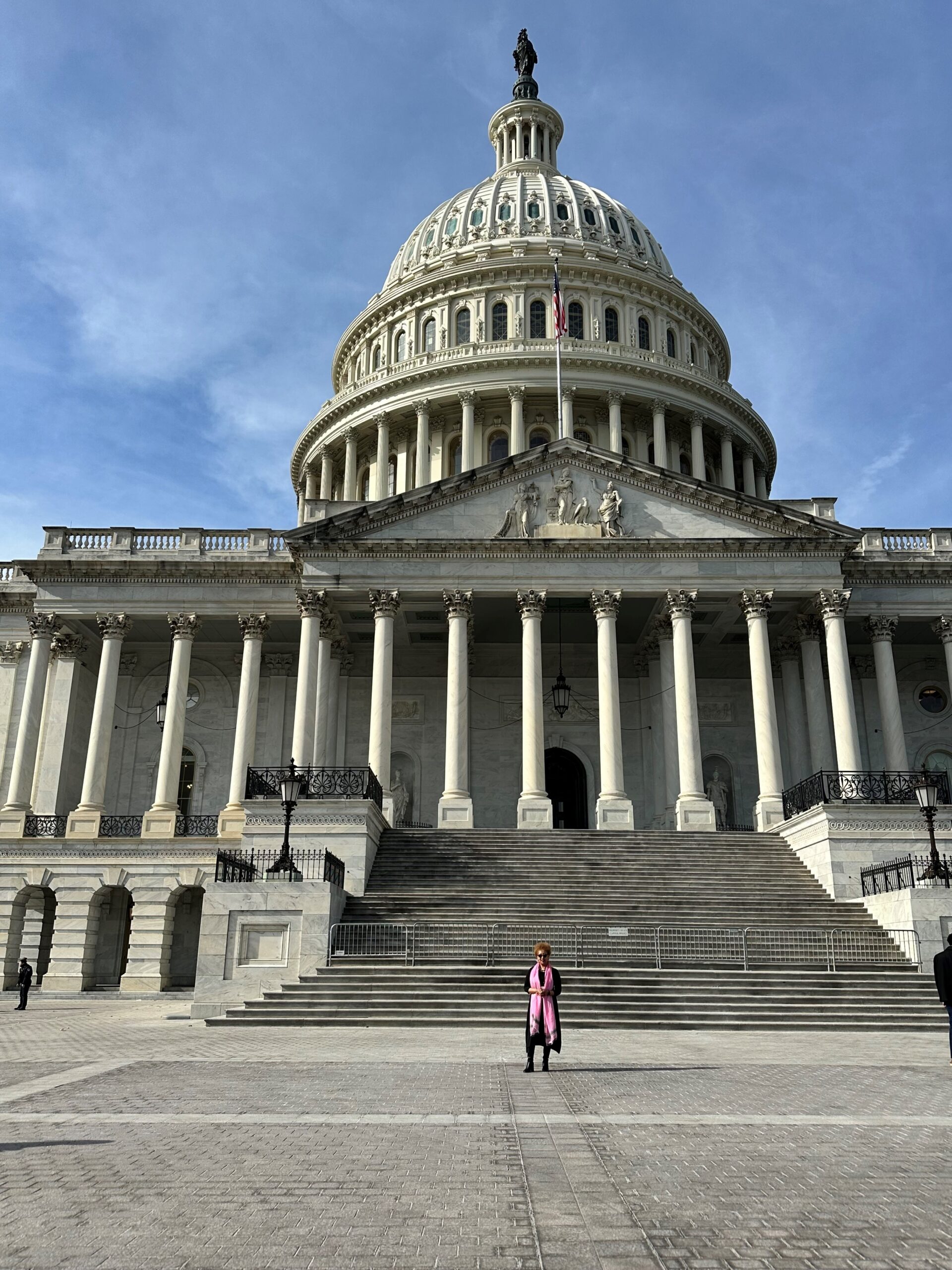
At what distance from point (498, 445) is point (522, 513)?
Answer: 23.3 m

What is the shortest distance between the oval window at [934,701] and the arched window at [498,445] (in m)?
26.6

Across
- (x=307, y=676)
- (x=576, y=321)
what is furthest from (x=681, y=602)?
(x=576, y=321)

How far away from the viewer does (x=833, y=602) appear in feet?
126

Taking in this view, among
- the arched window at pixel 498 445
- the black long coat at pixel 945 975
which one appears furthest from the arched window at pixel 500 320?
the black long coat at pixel 945 975

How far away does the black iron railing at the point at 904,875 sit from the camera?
83.6 feet

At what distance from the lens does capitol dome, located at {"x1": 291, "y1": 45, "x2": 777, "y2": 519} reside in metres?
60.3

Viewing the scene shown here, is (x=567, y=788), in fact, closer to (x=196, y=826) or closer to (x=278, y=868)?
(x=196, y=826)

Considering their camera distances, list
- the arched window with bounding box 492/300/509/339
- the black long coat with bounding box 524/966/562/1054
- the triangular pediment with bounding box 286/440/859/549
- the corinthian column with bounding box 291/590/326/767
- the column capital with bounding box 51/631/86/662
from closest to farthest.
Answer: the black long coat with bounding box 524/966/562/1054, the corinthian column with bounding box 291/590/326/767, the triangular pediment with bounding box 286/440/859/549, the column capital with bounding box 51/631/86/662, the arched window with bounding box 492/300/509/339

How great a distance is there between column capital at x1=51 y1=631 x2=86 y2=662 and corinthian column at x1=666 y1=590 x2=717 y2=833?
24.4 meters

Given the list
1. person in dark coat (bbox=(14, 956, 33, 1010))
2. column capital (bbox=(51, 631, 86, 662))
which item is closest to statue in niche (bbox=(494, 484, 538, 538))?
column capital (bbox=(51, 631, 86, 662))

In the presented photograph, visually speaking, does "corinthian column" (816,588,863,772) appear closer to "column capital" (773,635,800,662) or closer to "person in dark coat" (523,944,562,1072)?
"column capital" (773,635,800,662)

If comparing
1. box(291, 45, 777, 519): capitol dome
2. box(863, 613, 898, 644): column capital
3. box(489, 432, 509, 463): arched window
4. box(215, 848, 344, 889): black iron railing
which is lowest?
box(215, 848, 344, 889): black iron railing

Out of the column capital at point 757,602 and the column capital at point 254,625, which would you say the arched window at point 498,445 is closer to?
the column capital at point 254,625

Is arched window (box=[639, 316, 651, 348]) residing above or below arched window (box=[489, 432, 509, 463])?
above
